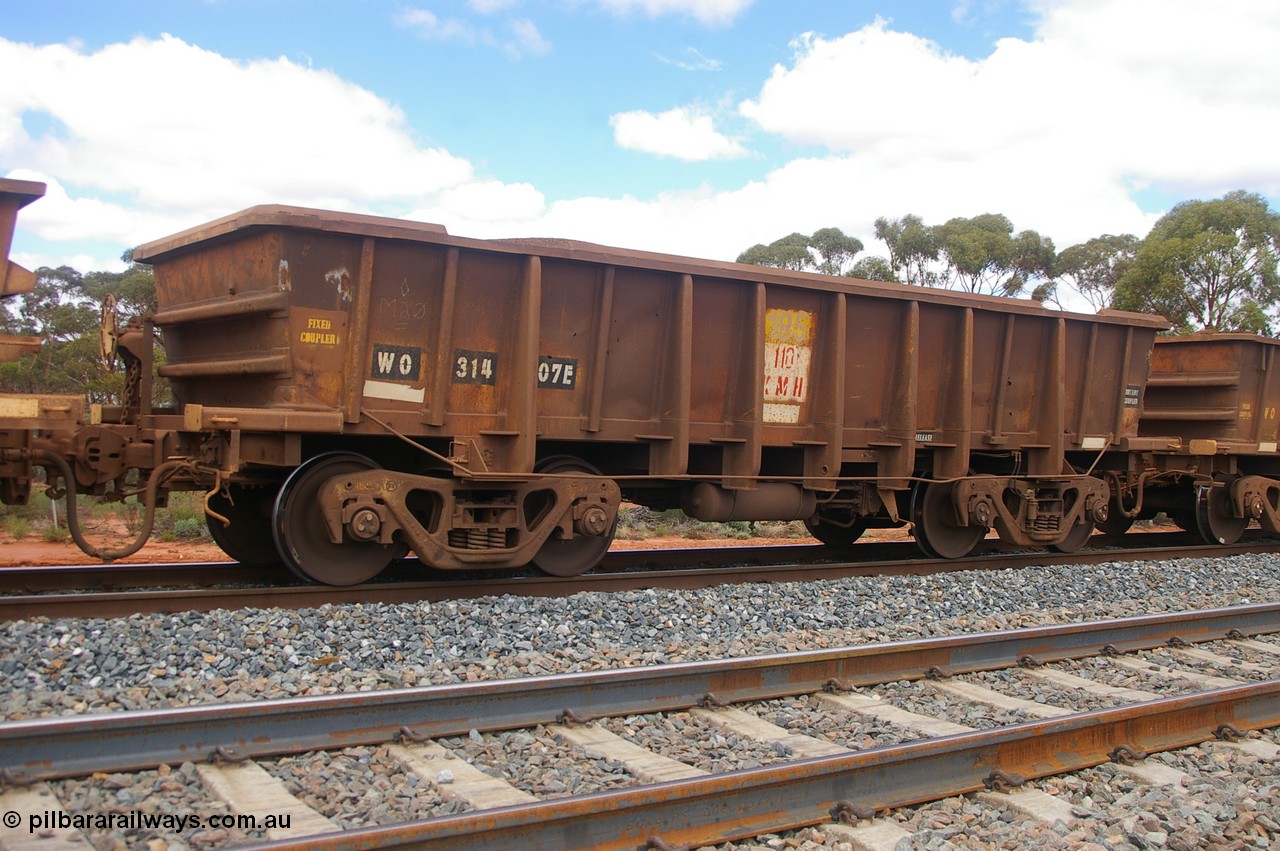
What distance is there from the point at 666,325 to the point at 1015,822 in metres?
5.29

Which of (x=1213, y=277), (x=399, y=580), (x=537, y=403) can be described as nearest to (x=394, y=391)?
(x=537, y=403)

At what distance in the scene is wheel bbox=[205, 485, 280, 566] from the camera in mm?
7969

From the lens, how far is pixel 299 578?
7637mm

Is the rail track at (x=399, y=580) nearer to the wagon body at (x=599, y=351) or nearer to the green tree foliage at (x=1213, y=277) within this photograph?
the wagon body at (x=599, y=351)

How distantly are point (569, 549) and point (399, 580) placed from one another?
1.44 meters

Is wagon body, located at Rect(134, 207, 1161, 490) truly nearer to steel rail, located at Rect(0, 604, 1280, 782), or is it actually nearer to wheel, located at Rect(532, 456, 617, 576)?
wheel, located at Rect(532, 456, 617, 576)

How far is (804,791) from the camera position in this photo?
3.96 m

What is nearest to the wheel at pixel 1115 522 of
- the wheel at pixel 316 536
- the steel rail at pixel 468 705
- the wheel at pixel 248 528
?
the steel rail at pixel 468 705

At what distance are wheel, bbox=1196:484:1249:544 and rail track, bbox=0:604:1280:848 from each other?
24.2 ft

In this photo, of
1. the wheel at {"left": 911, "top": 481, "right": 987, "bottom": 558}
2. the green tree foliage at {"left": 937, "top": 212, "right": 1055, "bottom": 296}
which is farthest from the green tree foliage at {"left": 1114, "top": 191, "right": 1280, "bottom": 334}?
the wheel at {"left": 911, "top": 481, "right": 987, "bottom": 558}

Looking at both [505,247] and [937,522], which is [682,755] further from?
[937,522]

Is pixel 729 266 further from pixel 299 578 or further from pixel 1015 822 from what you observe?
pixel 1015 822

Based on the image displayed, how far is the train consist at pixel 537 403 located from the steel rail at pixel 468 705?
2534mm

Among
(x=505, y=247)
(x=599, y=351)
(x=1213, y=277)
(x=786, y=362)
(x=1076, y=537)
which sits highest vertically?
(x=1213, y=277)
